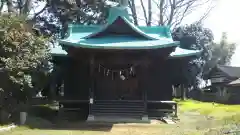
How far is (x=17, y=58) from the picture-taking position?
1717cm

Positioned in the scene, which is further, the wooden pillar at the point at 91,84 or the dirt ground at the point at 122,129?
the wooden pillar at the point at 91,84

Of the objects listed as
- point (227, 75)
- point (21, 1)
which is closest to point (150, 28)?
point (21, 1)

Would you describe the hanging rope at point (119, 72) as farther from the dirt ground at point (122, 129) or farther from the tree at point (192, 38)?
the tree at point (192, 38)

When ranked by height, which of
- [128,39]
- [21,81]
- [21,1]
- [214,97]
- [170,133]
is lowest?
[214,97]

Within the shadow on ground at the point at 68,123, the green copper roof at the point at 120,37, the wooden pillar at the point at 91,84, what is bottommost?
the shadow on ground at the point at 68,123

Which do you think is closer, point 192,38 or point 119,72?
point 119,72

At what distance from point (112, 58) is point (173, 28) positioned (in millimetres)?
27291

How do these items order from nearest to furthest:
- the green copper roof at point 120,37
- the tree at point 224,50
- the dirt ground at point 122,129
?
the dirt ground at point 122,129, the green copper roof at point 120,37, the tree at point 224,50

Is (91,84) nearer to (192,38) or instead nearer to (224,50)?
(192,38)

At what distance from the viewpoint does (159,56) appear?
20953mm

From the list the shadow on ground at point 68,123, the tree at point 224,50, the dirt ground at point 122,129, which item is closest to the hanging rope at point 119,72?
the shadow on ground at point 68,123

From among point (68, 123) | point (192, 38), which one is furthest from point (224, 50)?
point (68, 123)

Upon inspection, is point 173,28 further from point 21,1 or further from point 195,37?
point 21,1

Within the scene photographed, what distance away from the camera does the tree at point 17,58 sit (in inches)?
654
